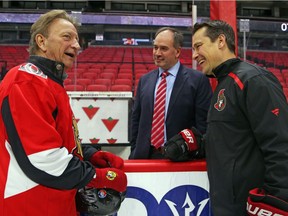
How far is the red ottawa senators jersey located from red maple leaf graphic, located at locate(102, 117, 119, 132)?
2449mm

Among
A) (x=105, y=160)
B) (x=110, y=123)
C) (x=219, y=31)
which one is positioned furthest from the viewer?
(x=110, y=123)

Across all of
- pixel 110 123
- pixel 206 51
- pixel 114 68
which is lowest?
pixel 110 123

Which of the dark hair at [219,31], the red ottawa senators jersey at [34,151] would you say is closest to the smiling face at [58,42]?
the red ottawa senators jersey at [34,151]

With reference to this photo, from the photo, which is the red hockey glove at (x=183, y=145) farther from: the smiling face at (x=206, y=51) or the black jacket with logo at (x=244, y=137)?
the smiling face at (x=206, y=51)

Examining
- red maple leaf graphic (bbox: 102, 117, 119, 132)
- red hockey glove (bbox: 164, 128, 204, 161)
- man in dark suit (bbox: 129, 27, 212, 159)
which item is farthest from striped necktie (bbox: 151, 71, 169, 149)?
red maple leaf graphic (bbox: 102, 117, 119, 132)

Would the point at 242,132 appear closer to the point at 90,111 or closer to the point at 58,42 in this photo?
the point at 58,42

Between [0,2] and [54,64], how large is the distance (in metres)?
15.0

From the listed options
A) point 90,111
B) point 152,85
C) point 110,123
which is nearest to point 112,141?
point 110,123

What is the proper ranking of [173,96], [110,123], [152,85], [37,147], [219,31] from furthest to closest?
[110,123]
[152,85]
[173,96]
[219,31]
[37,147]

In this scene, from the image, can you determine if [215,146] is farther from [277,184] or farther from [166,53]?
[166,53]

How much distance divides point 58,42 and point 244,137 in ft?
2.21

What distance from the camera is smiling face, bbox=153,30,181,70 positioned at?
1774 mm

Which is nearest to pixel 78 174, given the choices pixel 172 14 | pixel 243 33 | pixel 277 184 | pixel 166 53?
pixel 277 184

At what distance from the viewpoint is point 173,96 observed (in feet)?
5.57
